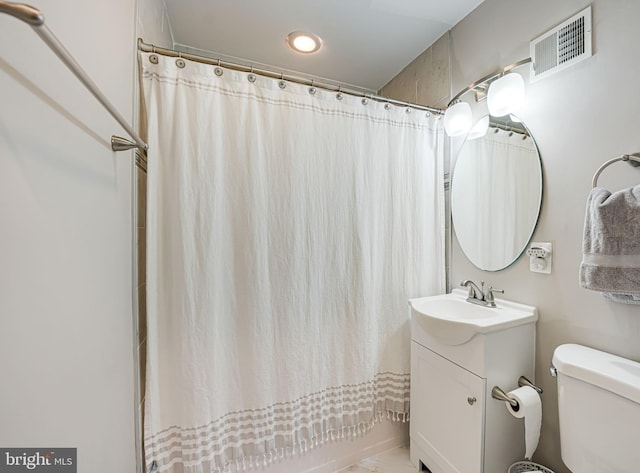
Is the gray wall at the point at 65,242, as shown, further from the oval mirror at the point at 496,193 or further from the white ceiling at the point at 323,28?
the oval mirror at the point at 496,193

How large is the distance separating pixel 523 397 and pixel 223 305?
4.16ft

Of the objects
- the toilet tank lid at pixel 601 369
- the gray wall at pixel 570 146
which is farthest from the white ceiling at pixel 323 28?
the toilet tank lid at pixel 601 369

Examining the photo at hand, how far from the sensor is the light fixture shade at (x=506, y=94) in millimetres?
1198

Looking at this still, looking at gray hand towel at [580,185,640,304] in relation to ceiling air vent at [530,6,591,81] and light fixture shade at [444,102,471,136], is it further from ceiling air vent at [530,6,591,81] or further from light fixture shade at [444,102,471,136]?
light fixture shade at [444,102,471,136]

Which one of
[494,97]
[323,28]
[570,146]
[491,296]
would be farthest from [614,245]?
[323,28]

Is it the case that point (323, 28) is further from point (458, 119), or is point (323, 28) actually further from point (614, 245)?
point (614, 245)

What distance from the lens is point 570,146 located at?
3.52 ft

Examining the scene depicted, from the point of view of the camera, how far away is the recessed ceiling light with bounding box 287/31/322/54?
167 cm

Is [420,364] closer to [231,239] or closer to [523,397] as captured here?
[523,397]

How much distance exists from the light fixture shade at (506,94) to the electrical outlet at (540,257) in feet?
2.13

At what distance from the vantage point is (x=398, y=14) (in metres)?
1.49

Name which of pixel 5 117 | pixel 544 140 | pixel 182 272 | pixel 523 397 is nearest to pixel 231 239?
pixel 182 272

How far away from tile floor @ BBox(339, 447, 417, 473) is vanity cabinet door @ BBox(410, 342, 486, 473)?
0.14 meters

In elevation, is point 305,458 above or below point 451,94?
below
